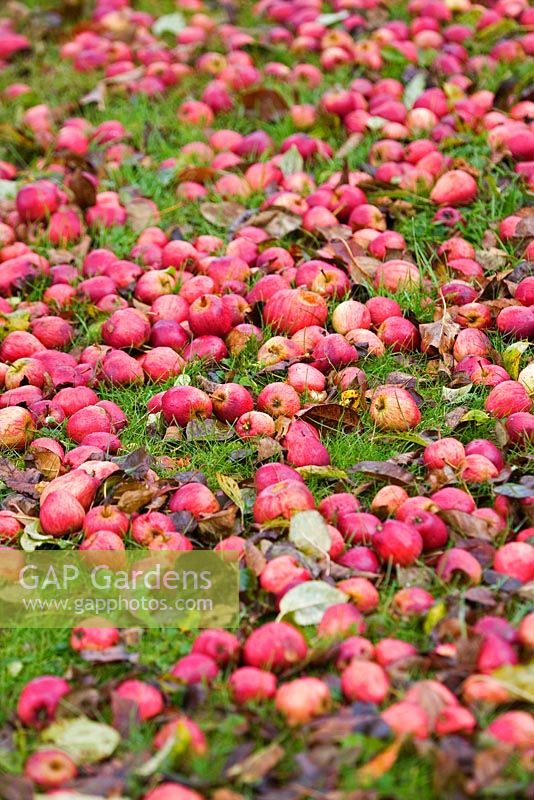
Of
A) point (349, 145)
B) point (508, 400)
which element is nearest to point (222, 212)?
point (349, 145)

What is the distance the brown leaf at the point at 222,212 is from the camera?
5234mm

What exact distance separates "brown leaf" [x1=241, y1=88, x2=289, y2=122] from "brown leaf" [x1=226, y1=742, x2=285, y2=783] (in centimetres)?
433

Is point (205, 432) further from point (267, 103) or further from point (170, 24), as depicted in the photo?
point (170, 24)

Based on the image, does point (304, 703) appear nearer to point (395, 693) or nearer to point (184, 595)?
point (395, 693)

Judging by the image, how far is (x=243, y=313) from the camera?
4473 mm

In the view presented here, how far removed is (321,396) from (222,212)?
5.42ft

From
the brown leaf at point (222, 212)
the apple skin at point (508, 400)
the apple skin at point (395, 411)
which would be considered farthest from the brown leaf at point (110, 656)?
the brown leaf at point (222, 212)

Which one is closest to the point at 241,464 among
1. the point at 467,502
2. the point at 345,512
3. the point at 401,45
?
the point at 345,512

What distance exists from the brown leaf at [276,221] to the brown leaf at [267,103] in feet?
4.08

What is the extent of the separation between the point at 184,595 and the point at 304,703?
24.9 inches

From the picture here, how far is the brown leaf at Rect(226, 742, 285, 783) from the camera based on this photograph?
99.5 inches

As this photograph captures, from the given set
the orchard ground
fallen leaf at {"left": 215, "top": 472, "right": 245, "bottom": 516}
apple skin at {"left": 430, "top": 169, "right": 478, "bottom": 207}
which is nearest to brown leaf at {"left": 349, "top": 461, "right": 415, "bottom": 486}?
the orchard ground

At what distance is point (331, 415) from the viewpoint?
12.6 feet

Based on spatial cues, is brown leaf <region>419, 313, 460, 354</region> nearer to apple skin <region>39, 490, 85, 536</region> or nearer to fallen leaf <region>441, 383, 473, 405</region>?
fallen leaf <region>441, 383, 473, 405</region>
